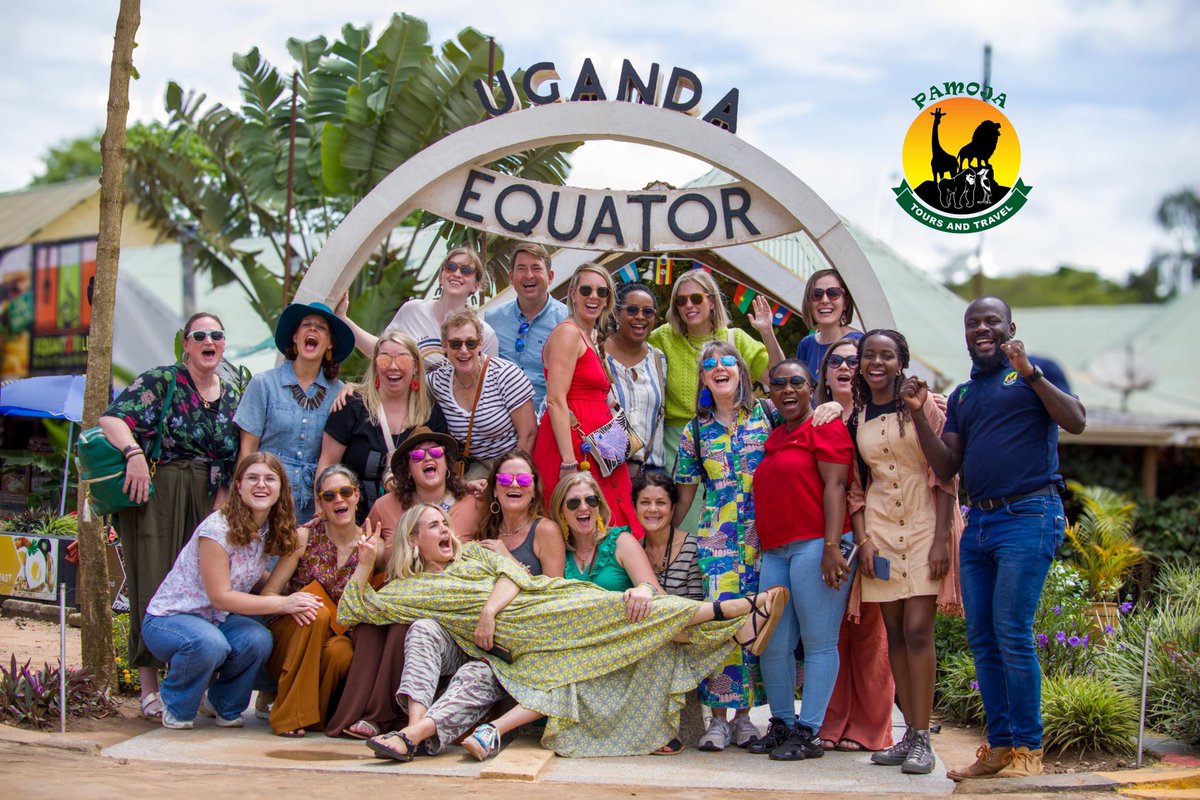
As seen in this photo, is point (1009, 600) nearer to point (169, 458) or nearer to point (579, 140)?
point (579, 140)

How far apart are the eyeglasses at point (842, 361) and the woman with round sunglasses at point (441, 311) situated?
1910 mm

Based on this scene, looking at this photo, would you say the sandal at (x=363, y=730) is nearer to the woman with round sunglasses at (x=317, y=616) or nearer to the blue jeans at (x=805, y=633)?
the woman with round sunglasses at (x=317, y=616)

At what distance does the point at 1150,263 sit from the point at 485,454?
57183 millimetres

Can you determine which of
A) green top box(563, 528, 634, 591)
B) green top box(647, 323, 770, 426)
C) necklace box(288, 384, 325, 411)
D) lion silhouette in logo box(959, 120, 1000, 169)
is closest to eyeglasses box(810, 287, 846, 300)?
green top box(647, 323, 770, 426)

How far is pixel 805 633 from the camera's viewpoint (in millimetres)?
5766

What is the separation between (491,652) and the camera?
19.3ft

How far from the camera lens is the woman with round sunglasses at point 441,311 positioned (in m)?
7.11

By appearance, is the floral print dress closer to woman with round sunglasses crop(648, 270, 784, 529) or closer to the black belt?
woman with round sunglasses crop(648, 270, 784, 529)

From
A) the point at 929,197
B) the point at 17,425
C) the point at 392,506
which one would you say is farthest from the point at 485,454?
the point at 17,425

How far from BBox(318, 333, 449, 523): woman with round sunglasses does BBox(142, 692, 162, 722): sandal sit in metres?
1.34

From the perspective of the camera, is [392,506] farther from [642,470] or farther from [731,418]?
[731,418]

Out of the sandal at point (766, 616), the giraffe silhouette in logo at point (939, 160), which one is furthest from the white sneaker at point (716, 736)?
the giraffe silhouette in logo at point (939, 160)

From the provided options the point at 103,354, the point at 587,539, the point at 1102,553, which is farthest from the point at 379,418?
the point at 1102,553

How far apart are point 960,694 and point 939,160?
3.75 metres
